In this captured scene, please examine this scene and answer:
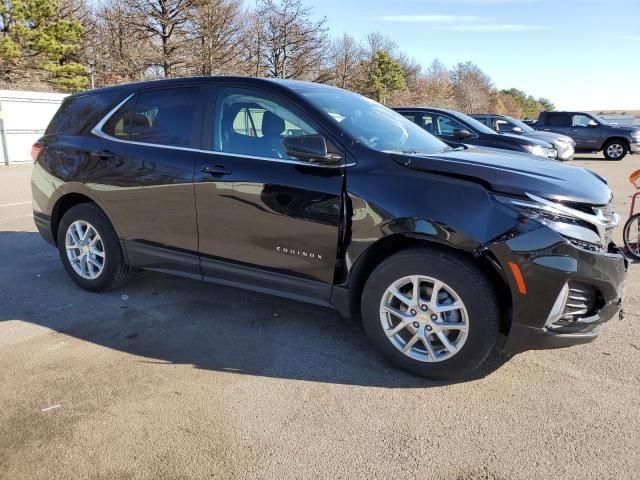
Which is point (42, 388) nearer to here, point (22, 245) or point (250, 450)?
point (250, 450)

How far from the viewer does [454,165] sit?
3.05 metres

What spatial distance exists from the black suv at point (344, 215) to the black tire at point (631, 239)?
3.05 meters

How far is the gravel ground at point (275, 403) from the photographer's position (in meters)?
2.44

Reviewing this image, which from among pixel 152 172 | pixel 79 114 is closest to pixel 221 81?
pixel 152 172

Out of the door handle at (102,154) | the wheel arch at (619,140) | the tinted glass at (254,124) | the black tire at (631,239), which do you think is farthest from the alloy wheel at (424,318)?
the wheel arch at (619,140)

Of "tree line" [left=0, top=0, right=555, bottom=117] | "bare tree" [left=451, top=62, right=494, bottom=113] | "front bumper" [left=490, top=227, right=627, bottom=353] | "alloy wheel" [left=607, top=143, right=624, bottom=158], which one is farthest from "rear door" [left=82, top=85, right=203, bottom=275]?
"bare tree" [left=451, top=62, right=494, bottom=113]

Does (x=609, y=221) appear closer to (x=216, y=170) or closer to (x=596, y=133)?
(x=216, y=170)

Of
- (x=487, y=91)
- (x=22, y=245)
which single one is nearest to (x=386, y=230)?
(x=22, y=245)

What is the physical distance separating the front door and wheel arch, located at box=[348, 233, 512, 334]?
0.18 metres

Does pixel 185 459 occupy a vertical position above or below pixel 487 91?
below

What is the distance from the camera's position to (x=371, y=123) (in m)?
3.78

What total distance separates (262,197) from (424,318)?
52.4 inches

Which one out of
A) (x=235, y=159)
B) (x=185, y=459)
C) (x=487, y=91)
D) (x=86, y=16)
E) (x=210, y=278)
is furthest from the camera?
(x=487, y=91)

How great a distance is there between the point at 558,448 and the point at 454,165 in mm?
1604
